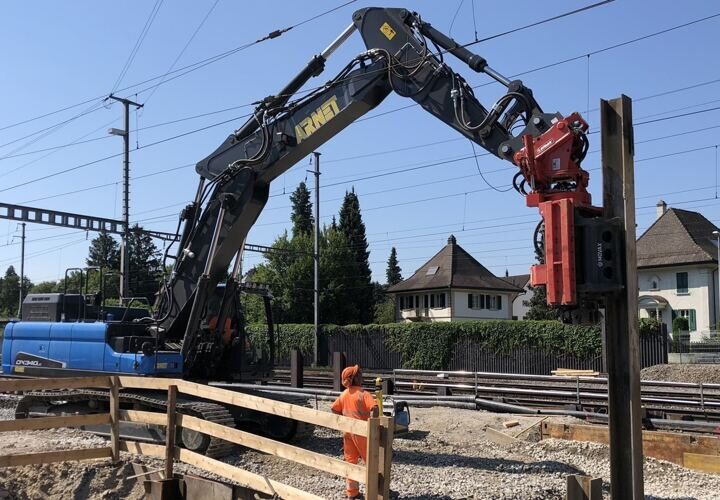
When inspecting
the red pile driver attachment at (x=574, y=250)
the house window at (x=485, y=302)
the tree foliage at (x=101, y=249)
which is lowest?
the red pile driver attachment at (x=574, y=250)

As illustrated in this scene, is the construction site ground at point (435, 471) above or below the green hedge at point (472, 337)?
below

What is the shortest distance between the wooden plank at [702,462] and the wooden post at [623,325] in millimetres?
4332

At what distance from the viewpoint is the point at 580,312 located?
633 centimetres

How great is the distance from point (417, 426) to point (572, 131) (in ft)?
24.8

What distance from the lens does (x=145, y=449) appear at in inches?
354

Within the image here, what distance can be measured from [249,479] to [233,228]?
16.7 ft

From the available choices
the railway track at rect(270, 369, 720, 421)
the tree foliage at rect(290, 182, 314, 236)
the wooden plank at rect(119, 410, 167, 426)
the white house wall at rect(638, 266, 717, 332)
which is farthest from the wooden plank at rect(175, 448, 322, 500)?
the tree foliage at rect(290, 182, 314, 236)

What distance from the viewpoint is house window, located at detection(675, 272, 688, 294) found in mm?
47875

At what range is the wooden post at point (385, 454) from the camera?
244 inches

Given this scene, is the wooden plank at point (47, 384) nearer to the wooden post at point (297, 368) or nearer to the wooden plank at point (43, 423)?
the wooden plank at point (43, 423)

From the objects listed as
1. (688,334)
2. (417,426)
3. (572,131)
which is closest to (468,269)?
(688,334)

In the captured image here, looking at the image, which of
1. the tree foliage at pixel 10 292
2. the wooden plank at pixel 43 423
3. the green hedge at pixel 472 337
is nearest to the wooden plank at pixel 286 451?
the wooden plank at pixel 43 423

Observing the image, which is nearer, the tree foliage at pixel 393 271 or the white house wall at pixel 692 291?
the white house wall at pixel 692 291

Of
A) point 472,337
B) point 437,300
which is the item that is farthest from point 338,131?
point 437,300
